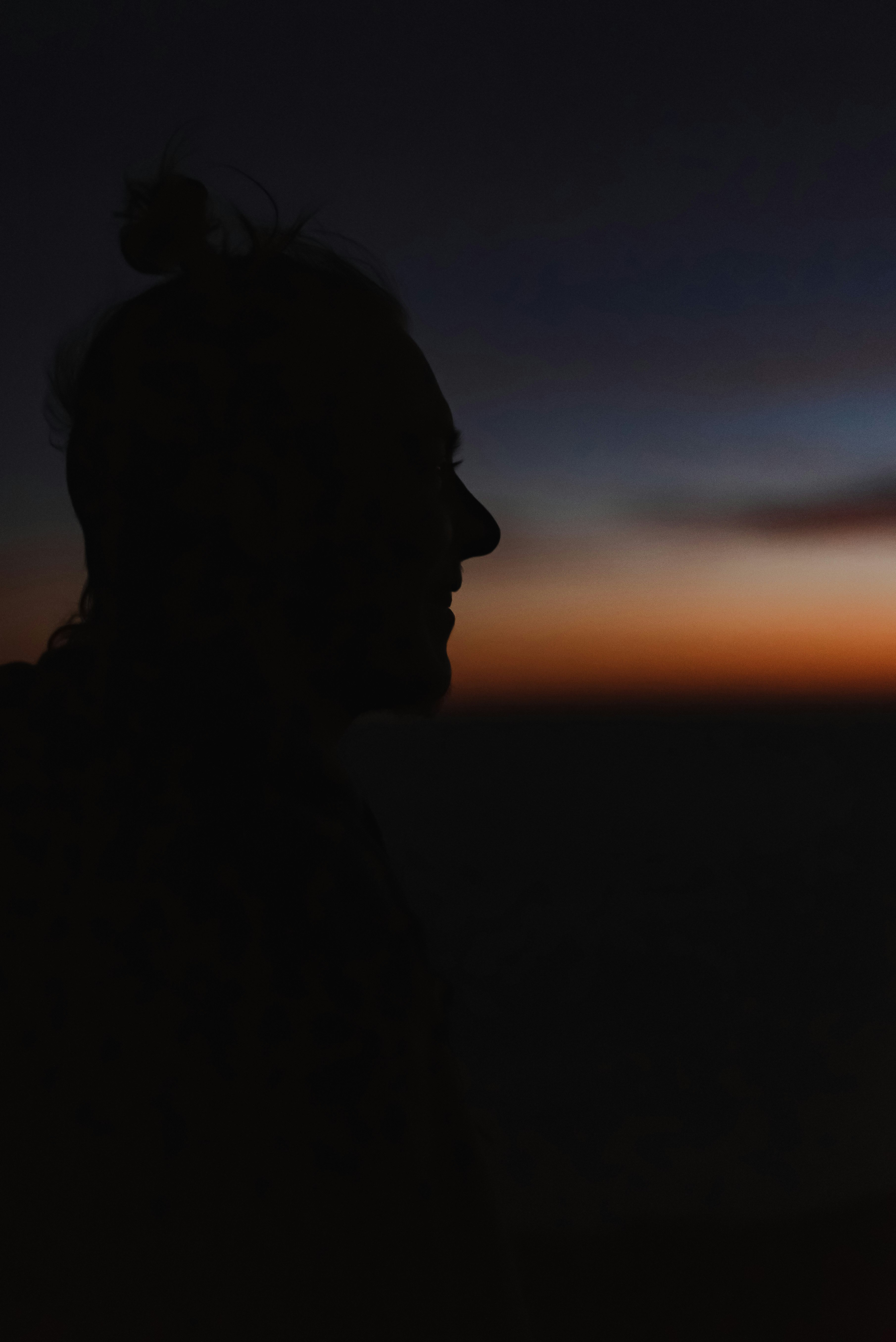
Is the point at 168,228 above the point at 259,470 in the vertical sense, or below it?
above

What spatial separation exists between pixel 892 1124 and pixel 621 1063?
12.5 feet

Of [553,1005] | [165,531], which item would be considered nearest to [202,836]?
[165,531]

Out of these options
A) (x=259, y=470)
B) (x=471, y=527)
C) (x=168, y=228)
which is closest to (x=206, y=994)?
(x=259, y=470)

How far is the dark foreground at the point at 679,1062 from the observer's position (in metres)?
6.55

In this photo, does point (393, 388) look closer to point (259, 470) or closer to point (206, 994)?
point (259, 470)

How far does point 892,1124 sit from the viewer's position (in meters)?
10.6

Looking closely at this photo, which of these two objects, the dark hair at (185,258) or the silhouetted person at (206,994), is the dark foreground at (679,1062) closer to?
the silhouetted person at (206,994)

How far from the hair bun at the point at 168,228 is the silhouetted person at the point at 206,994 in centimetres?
20

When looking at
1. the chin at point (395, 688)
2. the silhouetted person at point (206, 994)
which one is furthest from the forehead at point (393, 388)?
the chin at point (395, 688)

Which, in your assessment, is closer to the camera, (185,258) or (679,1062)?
(185,258)

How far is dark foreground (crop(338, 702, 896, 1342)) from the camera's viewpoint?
655cm

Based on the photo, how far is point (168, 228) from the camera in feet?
3.24

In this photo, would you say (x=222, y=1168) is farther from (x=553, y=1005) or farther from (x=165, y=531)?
(x=553, y=1005)

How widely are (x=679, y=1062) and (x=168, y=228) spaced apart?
561 inches
